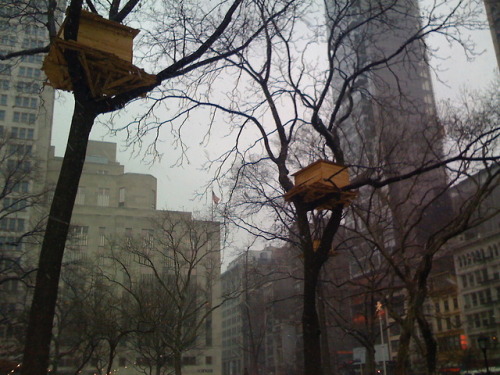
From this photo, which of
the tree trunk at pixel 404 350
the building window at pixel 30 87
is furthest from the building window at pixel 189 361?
the building window at pixel 30 87

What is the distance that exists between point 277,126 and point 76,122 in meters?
5.80

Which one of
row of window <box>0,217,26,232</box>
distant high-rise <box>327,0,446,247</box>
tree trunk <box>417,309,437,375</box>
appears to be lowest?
tree trunk <box>417,309,437,375</box>

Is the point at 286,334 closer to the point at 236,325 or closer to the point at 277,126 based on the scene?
the point at 236,325

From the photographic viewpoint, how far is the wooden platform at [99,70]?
7.56 metres

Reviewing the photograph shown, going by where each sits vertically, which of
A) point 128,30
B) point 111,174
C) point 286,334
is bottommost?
point 286,334

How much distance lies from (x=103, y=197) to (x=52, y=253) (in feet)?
248

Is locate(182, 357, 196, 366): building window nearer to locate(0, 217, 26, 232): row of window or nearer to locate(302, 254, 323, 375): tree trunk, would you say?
locate(0, 217, 26, 232): row of window

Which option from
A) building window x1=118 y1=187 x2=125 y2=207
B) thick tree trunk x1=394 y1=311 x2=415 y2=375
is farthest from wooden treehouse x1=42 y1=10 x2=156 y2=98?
building window x1=118 y1=187 x2=125 y2=207

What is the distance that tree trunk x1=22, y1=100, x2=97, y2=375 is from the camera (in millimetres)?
6316

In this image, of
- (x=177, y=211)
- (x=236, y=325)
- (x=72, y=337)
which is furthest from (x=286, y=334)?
(x=177, y=211)

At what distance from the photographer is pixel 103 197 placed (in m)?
79.4

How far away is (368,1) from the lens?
11305 millimetres

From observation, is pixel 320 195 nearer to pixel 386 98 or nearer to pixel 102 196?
pixel 386 98

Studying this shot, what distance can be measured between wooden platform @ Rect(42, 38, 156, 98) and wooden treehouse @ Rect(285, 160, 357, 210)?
437 cm
